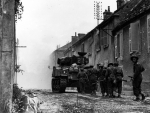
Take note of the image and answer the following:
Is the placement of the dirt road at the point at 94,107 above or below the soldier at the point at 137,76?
below

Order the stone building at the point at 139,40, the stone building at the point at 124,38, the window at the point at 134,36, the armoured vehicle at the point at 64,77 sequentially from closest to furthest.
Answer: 1. the stone building at the point at 139,40
2. the stone building at the point at 124,38
3. the window at the point at 134,36
4. the armoured vehicle at the point at 64,77

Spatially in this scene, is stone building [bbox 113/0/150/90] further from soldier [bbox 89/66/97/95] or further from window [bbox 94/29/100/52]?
window [bbox 94/29/100/52]

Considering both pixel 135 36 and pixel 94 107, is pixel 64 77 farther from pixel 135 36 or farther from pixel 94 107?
pixel 94 107

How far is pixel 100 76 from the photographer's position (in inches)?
675

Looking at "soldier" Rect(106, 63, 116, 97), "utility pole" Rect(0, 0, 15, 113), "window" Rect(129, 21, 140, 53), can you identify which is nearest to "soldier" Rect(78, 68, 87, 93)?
"window" Rect(129, 21, 140, 53)

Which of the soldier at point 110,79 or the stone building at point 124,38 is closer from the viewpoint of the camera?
the soldier at point 110,79

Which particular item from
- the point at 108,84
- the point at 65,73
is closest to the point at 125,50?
the point at 65,73

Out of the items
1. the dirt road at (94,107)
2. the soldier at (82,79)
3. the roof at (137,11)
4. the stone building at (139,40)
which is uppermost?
the roof at (137,11)

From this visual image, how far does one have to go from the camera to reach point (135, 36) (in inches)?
765

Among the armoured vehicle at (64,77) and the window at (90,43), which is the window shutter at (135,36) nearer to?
the armoured vehicle at (64,77)

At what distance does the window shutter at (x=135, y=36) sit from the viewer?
1930 centimetres

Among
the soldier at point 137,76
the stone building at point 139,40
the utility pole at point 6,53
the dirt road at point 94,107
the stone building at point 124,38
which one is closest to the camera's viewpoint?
the utility pole at point 6,53

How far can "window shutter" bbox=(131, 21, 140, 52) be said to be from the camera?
1930 centimetres

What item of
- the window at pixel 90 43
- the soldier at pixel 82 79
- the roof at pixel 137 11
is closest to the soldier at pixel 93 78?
the soldier at pixel 82 79
